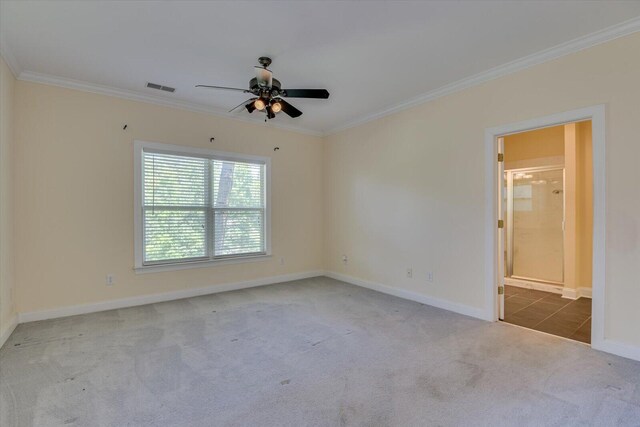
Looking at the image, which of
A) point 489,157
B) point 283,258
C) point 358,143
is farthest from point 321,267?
point 489,157

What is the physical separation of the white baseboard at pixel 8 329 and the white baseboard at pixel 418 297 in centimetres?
428

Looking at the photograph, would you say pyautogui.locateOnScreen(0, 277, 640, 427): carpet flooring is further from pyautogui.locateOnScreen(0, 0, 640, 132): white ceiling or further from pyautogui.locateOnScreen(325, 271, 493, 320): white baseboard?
pyautogui.locateOnScreen(0, 0, 640, 132): white ceiling

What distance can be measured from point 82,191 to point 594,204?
5.48m

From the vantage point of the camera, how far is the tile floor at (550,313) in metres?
3.23

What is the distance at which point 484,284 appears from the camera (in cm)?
350

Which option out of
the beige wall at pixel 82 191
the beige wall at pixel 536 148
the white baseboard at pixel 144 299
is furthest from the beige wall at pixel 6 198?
the beige wall at pixel 536 148

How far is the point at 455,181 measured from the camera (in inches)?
149

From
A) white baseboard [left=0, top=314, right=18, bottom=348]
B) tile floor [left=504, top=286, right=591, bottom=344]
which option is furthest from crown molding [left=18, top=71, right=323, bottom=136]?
tile floor [left=504, top=286, right=591, bottom=344]

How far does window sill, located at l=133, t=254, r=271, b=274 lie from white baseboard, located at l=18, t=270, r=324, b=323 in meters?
0.34

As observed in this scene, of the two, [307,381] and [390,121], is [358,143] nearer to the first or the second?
[390,121]

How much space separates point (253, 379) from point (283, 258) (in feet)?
10.6

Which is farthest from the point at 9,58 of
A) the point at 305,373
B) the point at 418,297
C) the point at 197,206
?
the point at 418,297

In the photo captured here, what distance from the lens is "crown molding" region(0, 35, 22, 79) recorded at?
284cm

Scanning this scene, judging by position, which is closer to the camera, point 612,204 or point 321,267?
point 612,204
